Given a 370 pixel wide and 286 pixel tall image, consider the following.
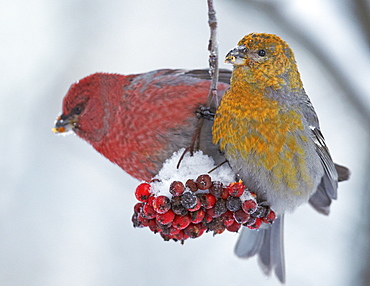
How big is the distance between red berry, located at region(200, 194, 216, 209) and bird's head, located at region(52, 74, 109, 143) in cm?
81

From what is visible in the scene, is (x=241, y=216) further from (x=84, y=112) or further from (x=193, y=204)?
(x=84, y=112)

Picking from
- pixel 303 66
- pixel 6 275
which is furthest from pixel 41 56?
pixel 303 66

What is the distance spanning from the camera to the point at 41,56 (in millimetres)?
5188

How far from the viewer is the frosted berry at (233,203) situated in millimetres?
1713

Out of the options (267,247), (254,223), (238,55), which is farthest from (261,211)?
(267,247)

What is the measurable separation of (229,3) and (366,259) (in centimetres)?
193

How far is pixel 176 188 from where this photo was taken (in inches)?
66.2

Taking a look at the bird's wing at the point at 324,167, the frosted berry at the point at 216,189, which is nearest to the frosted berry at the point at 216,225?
the frosted berry at the point at 216,189

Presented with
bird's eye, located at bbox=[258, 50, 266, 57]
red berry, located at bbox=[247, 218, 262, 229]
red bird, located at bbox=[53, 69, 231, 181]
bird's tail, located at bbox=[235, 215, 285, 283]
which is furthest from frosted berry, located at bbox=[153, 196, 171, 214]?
bird's tail, located at bbox=[235, 215, 285, 283]

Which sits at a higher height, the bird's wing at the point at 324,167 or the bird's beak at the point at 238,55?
the bird's beak at the point at 238,55

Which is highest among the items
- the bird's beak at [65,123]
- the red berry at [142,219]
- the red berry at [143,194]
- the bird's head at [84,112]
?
the red berry at [143,194]

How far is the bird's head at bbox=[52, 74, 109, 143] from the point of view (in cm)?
231

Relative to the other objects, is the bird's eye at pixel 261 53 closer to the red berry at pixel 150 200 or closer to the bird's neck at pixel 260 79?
the bird's neck at pixel 260 79

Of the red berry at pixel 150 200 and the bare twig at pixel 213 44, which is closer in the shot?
the bare twig at pixel 213 44
